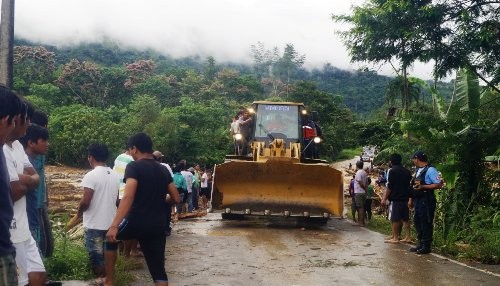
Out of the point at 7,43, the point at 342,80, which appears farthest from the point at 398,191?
the point at 342,80

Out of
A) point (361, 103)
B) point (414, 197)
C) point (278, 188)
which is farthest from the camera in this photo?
point (361, 103)

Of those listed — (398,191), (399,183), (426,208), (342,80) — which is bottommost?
(426,208)

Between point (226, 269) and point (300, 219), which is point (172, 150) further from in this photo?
point (226, 269)

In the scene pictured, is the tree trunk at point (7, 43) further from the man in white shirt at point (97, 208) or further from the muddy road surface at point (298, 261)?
the muddy road surface at point (298, 261)

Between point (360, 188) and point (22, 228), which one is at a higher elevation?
point (360, 188)

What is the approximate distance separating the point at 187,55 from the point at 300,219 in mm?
146386

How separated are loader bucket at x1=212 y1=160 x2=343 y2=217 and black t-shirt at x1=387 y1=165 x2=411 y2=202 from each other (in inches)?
95.7

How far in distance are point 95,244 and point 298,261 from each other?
11.7 ft

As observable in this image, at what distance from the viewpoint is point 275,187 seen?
12.9 m

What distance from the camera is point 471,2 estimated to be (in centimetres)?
1093

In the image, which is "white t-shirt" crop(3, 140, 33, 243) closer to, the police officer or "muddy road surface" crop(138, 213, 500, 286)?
"muddy road surface" crop(138, 213, 500, 286)

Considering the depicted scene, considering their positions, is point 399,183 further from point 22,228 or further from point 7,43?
point 22,228

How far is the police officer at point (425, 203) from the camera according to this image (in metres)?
9.24

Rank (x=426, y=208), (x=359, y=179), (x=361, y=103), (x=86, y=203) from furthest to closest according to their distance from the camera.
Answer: (x=361, y=103)
(x=359, y=179)
(x=426, y=208)
(x=86, y=203)
